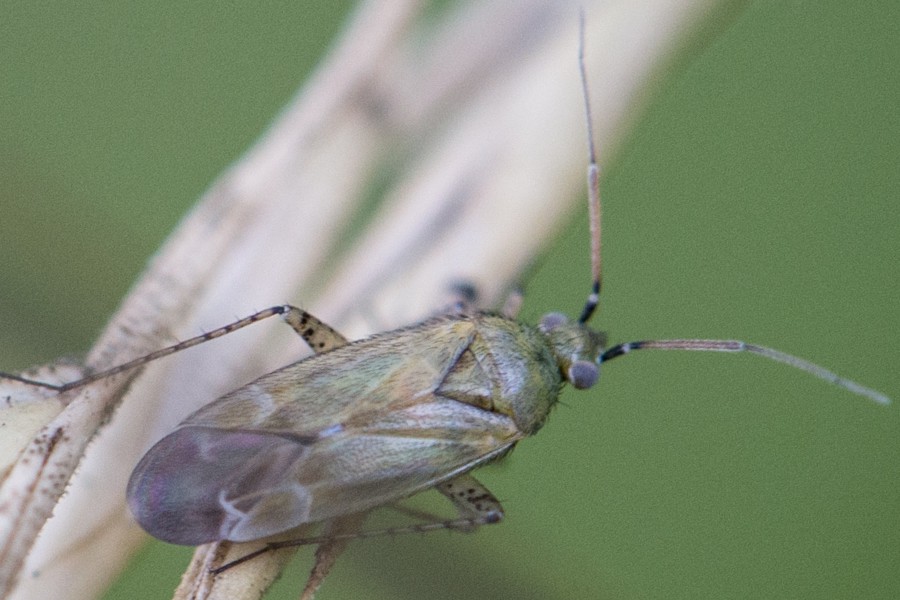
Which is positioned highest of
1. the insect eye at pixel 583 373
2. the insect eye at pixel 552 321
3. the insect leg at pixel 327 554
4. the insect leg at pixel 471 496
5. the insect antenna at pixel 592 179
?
the insect antenna at pixel 592 179

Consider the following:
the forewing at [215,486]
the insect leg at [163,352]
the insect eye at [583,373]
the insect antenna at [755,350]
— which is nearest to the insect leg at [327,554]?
the forewing at [215,486]

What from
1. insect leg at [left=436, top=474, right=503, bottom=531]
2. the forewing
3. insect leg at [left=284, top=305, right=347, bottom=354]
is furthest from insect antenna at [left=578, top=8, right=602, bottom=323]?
the forewing

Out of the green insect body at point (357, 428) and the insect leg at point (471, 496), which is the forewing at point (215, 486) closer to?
the green insect body at point (357, 428)

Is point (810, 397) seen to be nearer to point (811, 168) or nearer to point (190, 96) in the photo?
point (811, 168)

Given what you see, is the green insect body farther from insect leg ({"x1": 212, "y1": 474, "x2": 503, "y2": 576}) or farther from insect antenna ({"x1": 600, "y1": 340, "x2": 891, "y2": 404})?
insect antenna ({"x1": 600, "y1": 340, "x2": 891, "y2": 404})

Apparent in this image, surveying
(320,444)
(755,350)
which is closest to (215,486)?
(320,444)

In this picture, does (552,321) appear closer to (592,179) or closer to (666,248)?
(592,179)
